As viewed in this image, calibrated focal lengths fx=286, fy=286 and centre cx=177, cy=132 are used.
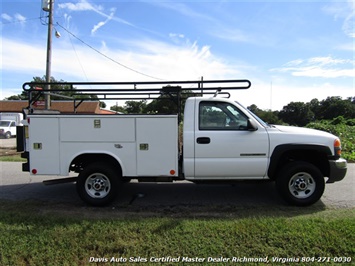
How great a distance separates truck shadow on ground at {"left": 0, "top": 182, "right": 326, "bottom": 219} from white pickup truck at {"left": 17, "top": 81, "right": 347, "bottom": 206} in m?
0.33

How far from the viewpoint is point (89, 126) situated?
17.3 feet

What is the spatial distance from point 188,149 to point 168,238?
1.79 m

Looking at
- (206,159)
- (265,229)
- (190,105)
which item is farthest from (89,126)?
(265,229)

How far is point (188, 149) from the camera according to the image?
5219 millimetres

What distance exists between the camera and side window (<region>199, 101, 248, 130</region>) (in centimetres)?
529

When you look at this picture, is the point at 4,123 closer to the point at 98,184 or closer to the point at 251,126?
the point at 98,184

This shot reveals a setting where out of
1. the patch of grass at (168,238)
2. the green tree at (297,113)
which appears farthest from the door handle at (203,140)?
the green tree at (297,113)

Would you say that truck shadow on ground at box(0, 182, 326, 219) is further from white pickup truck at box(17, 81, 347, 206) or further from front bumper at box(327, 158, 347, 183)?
front bumper at box(327, 158, 347, 183)

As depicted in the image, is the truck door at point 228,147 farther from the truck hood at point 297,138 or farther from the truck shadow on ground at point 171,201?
the truck shadow on ground at point 171,201

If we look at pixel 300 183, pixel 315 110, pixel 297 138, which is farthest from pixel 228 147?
pixel 315 110

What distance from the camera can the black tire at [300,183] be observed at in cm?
521

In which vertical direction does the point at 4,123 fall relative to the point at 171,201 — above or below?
above

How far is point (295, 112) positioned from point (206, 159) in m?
→ 92.4

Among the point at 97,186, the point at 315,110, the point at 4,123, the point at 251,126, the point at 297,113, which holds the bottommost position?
the point at 97,186
